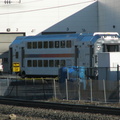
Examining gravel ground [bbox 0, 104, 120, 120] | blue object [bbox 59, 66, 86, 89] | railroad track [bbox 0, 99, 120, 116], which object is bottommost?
gravel ground [bbox 0, 104, 120, 120]

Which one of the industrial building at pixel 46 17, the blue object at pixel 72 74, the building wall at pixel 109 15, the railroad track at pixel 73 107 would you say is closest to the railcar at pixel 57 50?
the blue object at pixel 72 74

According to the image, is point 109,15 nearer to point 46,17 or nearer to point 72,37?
point 46,17

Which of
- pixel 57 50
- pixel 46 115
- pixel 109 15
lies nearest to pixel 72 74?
pixel 46 115

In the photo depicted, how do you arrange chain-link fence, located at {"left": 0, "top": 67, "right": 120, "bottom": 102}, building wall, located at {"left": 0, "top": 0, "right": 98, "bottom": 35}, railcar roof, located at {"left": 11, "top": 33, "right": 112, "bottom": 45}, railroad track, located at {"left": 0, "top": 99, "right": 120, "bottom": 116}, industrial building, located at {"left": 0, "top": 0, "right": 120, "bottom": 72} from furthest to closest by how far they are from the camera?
building wall, located at {"left": 0, "top": 0, "right": 98, "bottom": 35} < industrial building, located at {"left": 0, "top": 0, "right": 120, "bottom": 72} < railcar roof, located at {"left": 11, "top": 33, "right": 112, "bottom": 45} < chain-link fence, located at {"left": 0, "top": 67, "right": 120, "bottom": 102} < railroad track, located at {"left": 0, "top": 99, "right": 120, "bottom": 116}

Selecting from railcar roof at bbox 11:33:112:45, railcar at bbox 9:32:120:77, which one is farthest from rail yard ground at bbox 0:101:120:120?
railcar roof at bbox 11:33:112:45

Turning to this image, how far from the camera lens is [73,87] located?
28.4 m

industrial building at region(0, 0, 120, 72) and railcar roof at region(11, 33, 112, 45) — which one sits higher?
industrial building at region(0, 0, 120, 72)

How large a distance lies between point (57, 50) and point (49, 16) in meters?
21.0

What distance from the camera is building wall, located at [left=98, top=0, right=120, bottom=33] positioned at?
56.3 meters

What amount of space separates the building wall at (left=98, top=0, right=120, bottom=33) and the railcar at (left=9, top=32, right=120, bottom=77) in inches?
611

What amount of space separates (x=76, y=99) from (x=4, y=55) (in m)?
36.1

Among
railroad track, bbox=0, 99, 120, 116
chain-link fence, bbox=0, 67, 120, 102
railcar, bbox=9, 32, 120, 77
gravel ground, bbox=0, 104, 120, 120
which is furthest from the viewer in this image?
railcar, bbox=9, 32, 120, 77

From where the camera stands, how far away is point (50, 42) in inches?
A: 1663

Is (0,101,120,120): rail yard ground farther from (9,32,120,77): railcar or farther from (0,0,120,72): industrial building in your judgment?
(0,0,120,72): industrial building
